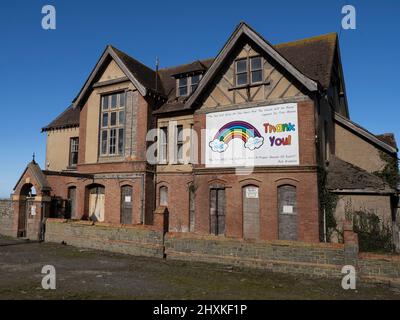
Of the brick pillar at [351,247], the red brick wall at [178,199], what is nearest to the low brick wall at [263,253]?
the brick pillar at [351,247]

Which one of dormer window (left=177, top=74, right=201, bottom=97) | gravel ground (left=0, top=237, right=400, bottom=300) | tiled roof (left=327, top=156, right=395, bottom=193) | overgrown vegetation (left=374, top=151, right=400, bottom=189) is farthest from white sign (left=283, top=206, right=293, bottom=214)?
dormer window (left=177, top=74, right=201, bottom=97)

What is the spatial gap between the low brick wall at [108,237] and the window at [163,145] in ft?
17.3

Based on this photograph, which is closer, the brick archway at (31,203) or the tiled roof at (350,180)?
the tiled roof at (350,180)

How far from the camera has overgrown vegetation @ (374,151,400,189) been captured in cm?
1780

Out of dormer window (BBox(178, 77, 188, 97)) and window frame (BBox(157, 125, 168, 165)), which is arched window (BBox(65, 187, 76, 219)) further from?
dormer window (BBox(178, 77, 188, 97))

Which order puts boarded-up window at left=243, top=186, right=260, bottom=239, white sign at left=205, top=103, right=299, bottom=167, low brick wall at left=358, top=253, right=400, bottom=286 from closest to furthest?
low brick wall at left=358, top=253, right=400, bottom=286, white sign at left=205, top=103, right=299, bottom=167, boarded-up window at left=243, top=186, right=260, bottom=239

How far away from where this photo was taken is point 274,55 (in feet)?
51.5

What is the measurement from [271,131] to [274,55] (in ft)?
11.5

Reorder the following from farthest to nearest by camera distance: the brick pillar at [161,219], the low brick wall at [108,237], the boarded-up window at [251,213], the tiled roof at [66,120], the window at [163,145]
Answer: the tiled roof at [66,120]
the window at [163,145]
the boarded-up window at [251,213]
the low brick wall at [108,237]
the brick pillar at [161,219]

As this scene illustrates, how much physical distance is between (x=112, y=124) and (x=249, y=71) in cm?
923

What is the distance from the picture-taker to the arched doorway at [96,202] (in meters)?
21.1

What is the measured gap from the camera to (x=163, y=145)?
792 inches

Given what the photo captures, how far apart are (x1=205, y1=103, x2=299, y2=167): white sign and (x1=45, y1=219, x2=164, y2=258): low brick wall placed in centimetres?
499

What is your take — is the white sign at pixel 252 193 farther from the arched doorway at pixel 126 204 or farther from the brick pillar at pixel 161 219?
the arched doorway at pixel 126 204
